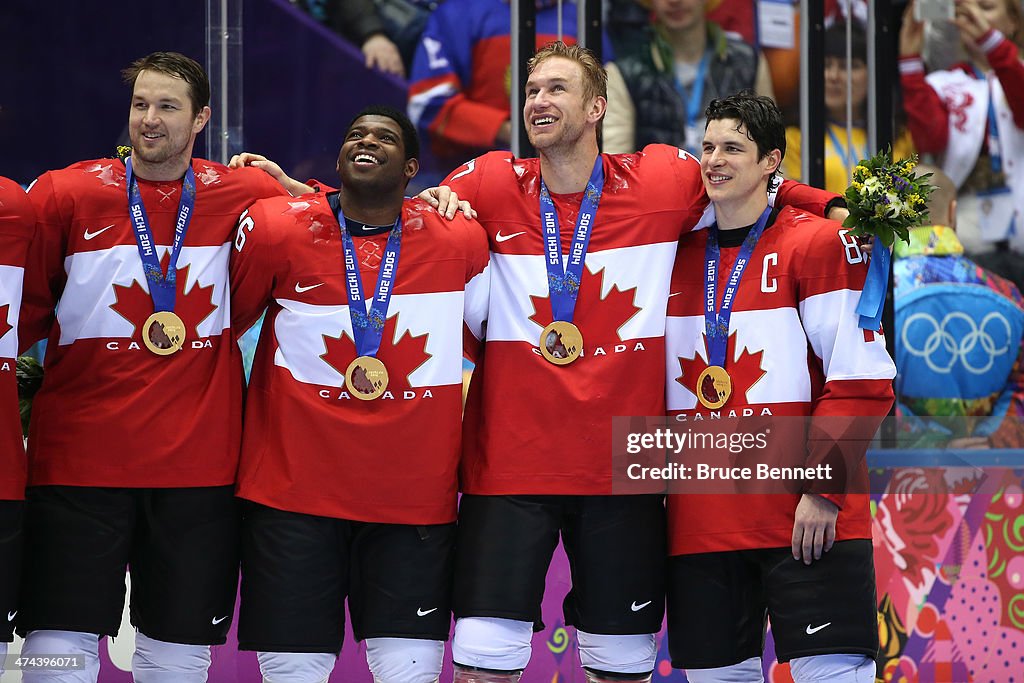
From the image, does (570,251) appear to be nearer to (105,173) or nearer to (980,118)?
(105,173)

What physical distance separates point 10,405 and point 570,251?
5.62 ft

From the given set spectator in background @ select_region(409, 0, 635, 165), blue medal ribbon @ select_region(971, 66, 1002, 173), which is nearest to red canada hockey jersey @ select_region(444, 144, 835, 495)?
spectator in background @ select_region(409, 0, 635, 165)

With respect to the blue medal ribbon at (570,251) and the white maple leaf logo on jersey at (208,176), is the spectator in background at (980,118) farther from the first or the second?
the white maple leaf logo on jersey at (208,176)

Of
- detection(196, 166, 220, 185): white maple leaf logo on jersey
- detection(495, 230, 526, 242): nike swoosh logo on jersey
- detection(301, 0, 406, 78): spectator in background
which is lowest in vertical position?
detection(495, 230, 526, 242): nike swoosh logo on jersey

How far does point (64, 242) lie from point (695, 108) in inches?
131

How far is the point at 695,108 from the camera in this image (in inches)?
237

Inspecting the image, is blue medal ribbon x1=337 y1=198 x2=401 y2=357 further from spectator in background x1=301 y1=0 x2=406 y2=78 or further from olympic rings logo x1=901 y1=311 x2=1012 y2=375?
olympic rings logo x1=901 y1=311 x2=1012 y2=375

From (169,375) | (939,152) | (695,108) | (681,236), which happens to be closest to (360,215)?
(169,375)

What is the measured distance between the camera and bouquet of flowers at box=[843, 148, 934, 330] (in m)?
3.63

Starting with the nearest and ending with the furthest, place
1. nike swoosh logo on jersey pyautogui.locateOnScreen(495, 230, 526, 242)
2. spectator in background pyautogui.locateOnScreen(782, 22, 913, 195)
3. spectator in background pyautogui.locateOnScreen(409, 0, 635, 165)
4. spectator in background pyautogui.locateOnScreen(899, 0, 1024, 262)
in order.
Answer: nike swoosh logo on jersey pyautogui.locateOnScreen(495, 230, 526, 242)
spectator in background pyautogui.locateOnScreen(409, 0, 635, 165)
spectator in background pyautogui.locateOnScreen(782, 22, 913, 195)
spectator in background pyautogui.locateOnScreen(899, 0, 1024, 262)

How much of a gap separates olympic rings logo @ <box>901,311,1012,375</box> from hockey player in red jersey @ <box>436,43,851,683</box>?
2.49m

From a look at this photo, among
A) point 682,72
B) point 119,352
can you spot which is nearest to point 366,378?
point 119,352

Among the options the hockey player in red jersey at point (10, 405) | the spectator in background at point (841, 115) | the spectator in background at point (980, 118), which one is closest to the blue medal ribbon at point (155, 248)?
the hockey player in red jersey at point (10, 405)

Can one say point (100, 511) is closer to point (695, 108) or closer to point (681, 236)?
point (681, 236)
